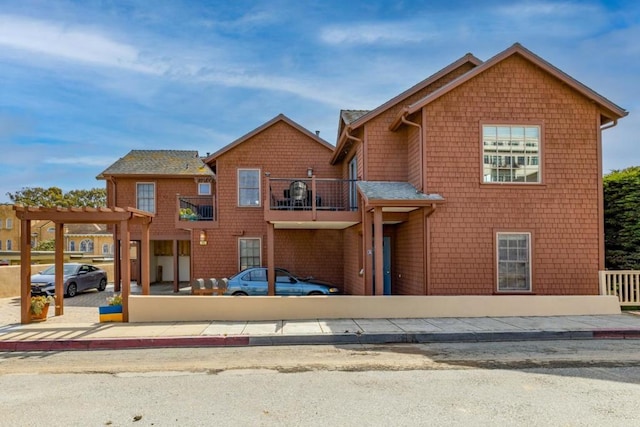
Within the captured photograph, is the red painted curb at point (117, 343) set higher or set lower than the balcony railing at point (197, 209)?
lower

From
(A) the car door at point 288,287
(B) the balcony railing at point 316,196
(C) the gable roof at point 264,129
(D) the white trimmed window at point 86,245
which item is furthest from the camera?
(D) the white trimmed window at point 86,245

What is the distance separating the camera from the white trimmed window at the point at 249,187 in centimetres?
1677

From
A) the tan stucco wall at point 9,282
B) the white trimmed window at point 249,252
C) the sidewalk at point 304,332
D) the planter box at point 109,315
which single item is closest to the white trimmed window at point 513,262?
the sidewalk at point 304,332

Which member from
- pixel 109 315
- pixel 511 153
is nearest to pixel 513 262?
pixel 511 153

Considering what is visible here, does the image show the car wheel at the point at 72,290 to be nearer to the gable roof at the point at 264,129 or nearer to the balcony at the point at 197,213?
the balcony at the point at 197,213

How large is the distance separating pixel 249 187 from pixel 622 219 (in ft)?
41.0

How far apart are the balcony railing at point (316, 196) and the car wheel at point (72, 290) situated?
28.9 feet

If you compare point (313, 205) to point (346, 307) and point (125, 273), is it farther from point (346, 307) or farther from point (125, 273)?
point (125, 273)

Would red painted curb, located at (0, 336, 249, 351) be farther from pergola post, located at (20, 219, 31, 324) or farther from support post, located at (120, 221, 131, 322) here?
pergola post, located at (20, 219, 31, 324)

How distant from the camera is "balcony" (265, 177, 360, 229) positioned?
12.3 m

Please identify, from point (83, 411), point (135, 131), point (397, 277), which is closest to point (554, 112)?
point (397, 277)

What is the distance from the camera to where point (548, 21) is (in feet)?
40.5

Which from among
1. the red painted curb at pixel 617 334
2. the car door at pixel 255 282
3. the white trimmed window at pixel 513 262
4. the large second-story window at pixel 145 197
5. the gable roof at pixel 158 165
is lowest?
the red painted curb at pixel 617 334

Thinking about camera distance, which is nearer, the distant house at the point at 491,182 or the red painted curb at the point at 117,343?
the red painted curb at the point at 117,343
